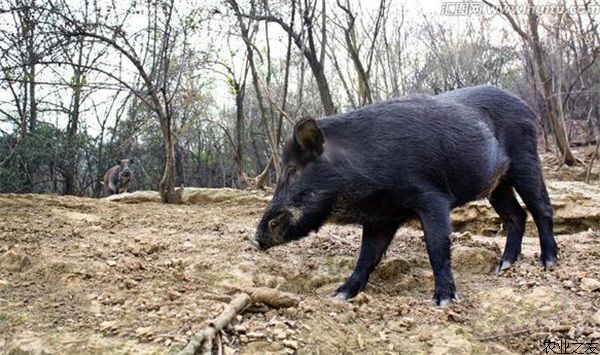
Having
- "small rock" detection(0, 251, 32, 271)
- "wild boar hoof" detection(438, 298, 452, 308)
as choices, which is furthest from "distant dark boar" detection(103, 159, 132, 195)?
"wild boar hoof" detection(438, 298, 452, 308)

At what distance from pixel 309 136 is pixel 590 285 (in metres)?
1.95

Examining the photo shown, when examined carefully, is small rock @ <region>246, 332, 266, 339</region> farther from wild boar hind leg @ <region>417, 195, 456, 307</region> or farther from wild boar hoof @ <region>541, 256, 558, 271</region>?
wild boar hoof @ <region>541, 256, 558, 271</region>

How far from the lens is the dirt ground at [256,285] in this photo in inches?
108

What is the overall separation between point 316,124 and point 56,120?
15.5 metres

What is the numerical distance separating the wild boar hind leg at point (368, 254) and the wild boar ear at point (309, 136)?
26.0 inches

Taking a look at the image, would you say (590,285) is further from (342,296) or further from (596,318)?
(342,296)

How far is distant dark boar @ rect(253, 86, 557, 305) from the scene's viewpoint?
3.73 meters

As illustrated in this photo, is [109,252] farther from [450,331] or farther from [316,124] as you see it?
[450,331]

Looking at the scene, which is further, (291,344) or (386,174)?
(386,174)

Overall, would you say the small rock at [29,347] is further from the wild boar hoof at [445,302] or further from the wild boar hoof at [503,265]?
the wild boar hoof at [503,265]

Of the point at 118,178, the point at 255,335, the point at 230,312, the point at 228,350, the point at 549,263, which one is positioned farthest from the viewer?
the point at 118,178

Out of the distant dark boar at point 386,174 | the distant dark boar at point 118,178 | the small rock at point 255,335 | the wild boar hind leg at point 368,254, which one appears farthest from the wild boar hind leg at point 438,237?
the distant dark boar at point 118,178

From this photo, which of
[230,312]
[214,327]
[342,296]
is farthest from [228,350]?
[342,296]

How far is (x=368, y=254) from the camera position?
13.4ft
